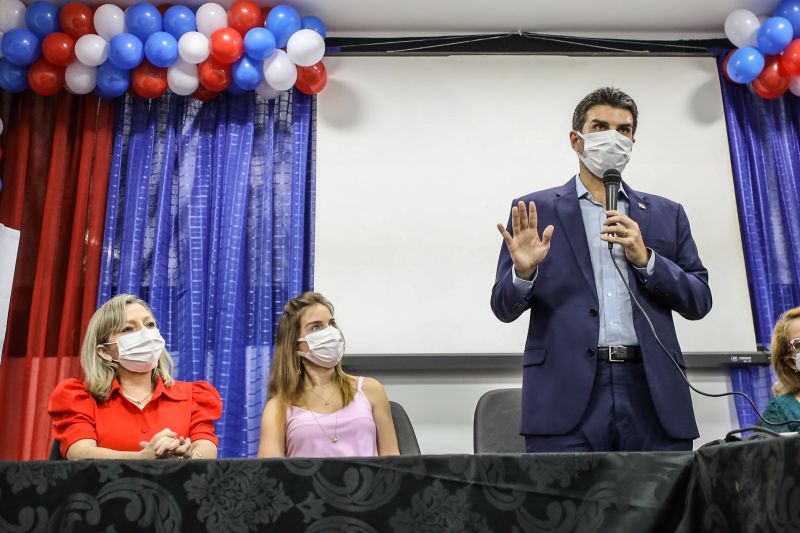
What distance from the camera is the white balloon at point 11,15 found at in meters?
3.35

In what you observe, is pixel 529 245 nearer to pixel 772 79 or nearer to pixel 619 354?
pixel 619 354

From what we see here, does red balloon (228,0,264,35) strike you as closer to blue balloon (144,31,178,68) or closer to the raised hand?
blue balloon (144,31,178,68)

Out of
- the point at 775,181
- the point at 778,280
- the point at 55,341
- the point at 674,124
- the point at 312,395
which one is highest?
the point at 674,124

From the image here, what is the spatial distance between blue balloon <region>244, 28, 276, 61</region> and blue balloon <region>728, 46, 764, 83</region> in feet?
6.65

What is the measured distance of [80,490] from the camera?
38.9 inches

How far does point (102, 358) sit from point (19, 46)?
1726 millimetres

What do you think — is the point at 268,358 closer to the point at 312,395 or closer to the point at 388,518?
the point at 312,395

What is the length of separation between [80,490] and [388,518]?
39 cm

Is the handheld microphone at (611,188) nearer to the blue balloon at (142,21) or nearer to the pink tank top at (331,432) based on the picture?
the pink tank top at (331,432)

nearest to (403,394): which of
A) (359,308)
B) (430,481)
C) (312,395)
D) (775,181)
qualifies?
(359,308)

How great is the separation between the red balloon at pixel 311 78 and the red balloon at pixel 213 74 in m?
0.31

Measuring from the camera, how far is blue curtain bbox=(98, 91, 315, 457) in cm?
327

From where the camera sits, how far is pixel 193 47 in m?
3.29

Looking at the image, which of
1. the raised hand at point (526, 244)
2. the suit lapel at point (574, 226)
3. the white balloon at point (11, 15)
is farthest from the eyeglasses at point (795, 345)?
the white balloon at point (11, 15)
